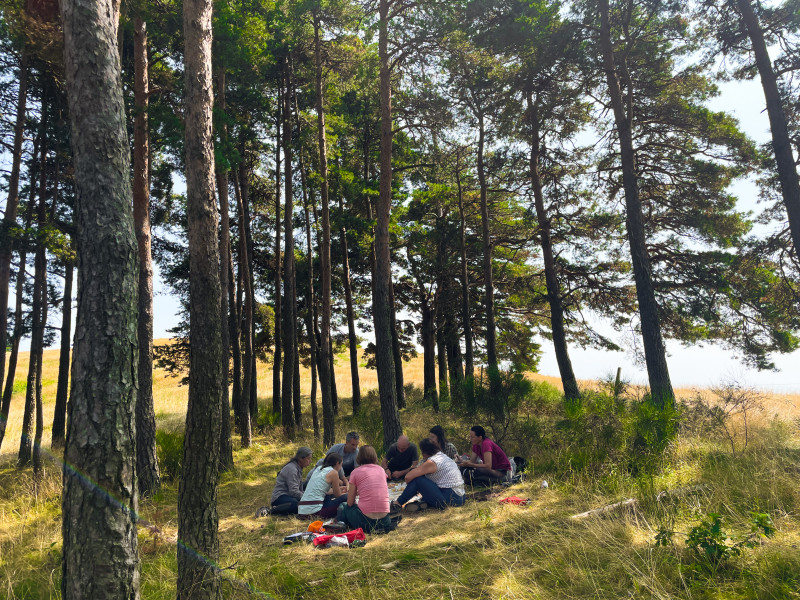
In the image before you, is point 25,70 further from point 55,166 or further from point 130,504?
point 130,504

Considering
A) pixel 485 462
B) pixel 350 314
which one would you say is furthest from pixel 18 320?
pixel 485 462

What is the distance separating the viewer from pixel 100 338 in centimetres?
352

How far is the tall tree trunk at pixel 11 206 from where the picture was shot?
1127 centimetres

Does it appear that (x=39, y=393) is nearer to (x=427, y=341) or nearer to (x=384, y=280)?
(x=384, y=280)

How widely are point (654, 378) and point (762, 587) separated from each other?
23.8ft

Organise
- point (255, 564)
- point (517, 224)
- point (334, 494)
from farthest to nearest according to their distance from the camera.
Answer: point (517, 224) → point (334, 494) → point (255, 564)

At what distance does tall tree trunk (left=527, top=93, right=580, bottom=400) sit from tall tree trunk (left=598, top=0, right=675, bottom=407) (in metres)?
3.13

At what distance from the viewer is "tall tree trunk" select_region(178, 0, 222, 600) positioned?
14.7ft

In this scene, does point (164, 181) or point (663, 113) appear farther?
point (164, 181)

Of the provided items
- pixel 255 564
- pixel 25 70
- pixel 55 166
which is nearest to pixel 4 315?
pixel 55 166

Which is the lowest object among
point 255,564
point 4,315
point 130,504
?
point 255,564

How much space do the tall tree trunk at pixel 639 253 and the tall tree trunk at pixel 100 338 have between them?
9.57 metres

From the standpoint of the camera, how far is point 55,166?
45.5ft

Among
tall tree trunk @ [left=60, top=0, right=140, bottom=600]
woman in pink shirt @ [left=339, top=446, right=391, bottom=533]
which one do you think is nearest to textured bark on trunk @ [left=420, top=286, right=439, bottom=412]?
woman in pink shirt @ [left=339, top=446, right=391, bottom=533]
